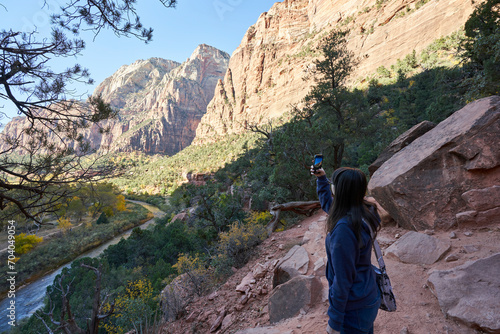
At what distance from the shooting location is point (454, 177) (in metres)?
3.23

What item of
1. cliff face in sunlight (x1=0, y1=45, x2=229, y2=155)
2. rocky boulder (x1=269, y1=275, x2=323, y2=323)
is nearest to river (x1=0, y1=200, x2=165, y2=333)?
rocky boulder (x1=269, y1=275, x2=323, y2=323)

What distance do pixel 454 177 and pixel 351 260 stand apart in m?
3.18

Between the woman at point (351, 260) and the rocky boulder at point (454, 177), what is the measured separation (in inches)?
107

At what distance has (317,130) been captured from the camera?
842cm

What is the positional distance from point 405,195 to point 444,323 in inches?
78.5

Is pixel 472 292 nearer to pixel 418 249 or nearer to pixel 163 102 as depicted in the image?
pixel 418 249

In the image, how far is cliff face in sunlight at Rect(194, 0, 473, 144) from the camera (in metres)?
28.4

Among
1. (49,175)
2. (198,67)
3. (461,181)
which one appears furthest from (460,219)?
(198,67)

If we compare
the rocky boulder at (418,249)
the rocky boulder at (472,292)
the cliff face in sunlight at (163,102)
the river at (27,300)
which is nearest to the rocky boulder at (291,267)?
the rocky boulder at (418,249)

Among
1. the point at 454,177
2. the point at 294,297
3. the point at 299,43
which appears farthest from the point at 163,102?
the point at 454,177

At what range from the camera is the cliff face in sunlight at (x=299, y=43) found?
2844 centimetres

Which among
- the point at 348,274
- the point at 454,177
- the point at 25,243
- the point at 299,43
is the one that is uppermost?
the point at 299,43

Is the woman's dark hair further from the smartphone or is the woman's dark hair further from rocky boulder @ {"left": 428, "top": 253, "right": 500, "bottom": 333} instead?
rocky boulder @ {"left": 428, "top": 253, "right": 500, "bottom": 333}

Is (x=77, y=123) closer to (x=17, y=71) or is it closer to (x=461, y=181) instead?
(x=17, y=71)
